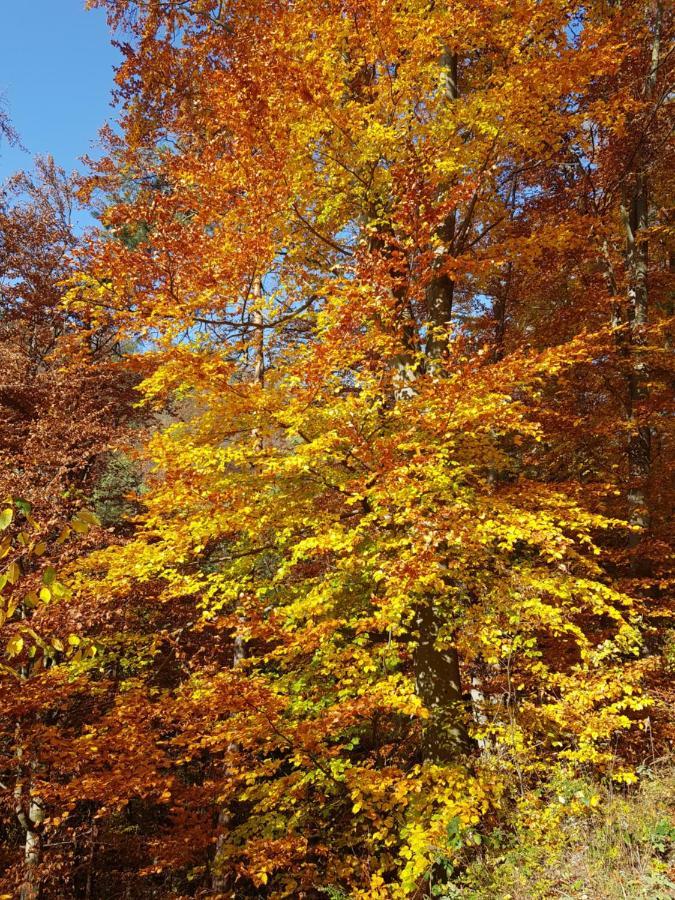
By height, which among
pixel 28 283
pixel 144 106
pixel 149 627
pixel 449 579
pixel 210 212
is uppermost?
pixel 144 106

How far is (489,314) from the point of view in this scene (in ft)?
51.6

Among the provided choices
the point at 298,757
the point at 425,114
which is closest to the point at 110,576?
the point at 298,757

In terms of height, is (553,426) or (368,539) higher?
(553,426)

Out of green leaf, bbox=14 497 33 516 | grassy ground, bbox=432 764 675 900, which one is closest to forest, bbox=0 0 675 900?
grassy ground, bbox=432 764 675 900

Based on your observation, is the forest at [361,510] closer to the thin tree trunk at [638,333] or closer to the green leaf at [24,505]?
the thin tree trunk at [638,333]

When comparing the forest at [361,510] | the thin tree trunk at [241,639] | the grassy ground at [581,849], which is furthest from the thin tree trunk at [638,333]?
the thin tree trunk at [241,639]

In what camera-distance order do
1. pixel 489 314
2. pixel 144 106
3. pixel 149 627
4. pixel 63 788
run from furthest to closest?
pixel 489 314 → pixel 144 106 → pixel 149 627 → pixel 63 788

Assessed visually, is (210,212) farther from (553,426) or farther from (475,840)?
(475,840)

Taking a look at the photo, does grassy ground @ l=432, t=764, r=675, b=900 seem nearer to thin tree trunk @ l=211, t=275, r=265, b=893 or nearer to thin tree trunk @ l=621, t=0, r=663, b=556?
thin tree trunk @ l=211, t=275, r=265, b=893

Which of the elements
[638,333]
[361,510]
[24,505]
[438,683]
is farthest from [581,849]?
[638,333]

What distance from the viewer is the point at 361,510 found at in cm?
770

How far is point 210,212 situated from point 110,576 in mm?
6662

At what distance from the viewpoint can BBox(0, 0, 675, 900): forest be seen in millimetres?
6133

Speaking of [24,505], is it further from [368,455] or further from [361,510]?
[361,510]
